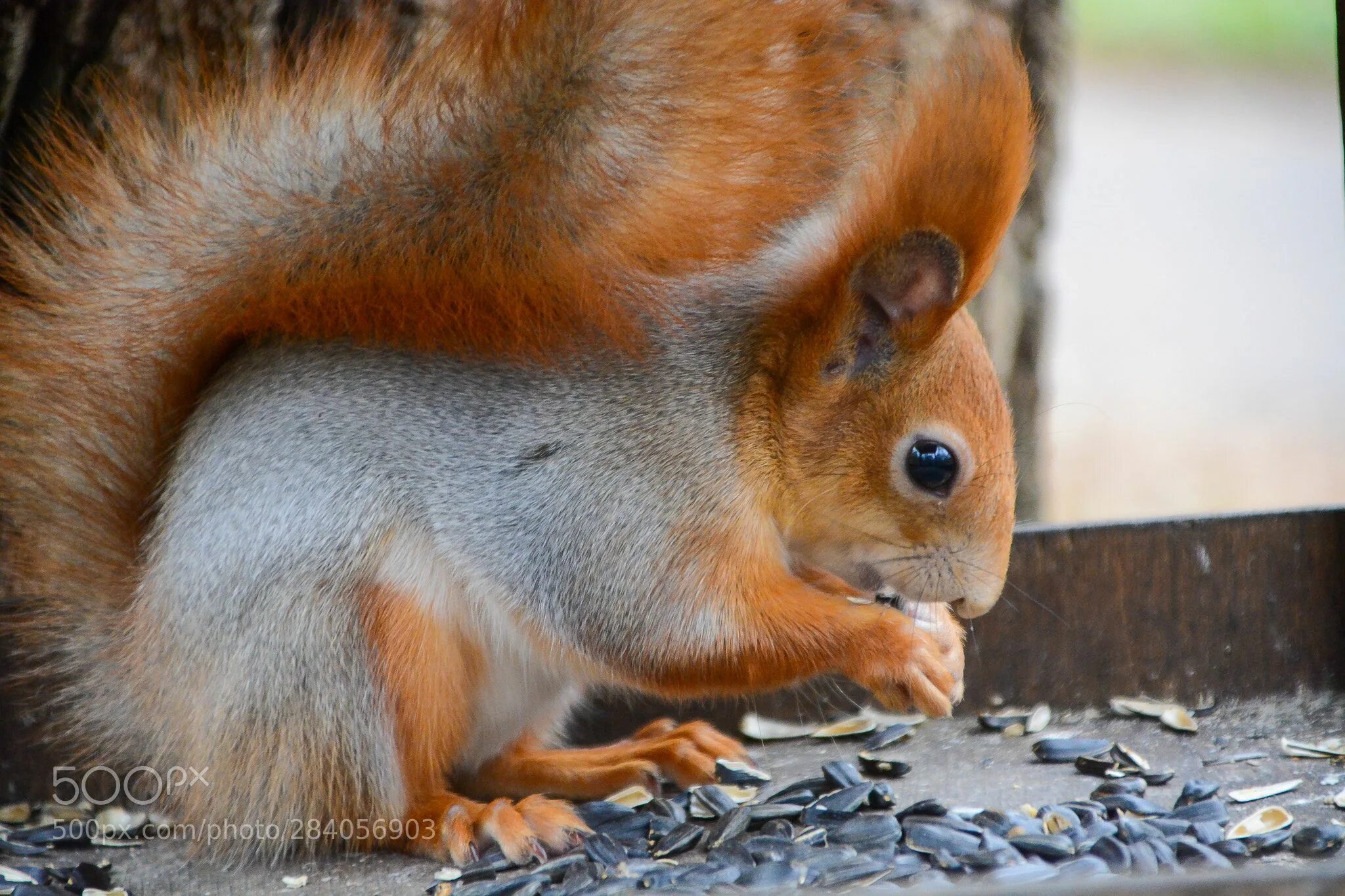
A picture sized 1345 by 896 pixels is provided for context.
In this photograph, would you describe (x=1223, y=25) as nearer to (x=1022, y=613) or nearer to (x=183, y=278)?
(x=1022, y=613)

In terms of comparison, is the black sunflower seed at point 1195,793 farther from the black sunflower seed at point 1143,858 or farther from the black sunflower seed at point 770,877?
the black sunflower seed at point 770,877

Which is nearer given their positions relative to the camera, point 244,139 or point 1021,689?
point 244,139

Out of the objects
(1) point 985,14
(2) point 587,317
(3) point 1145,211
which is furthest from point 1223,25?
(2) point 587,317

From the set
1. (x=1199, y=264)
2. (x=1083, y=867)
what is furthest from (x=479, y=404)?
(x=1199, y=264)

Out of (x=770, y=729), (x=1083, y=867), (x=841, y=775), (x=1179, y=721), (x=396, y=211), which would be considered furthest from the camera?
(x=770, y=729)

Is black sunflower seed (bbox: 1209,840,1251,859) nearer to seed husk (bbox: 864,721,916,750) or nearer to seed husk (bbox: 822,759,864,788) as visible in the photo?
seed husk (bbox: 822,759,864,788)

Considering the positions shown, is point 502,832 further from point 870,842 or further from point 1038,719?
point 1038,719
